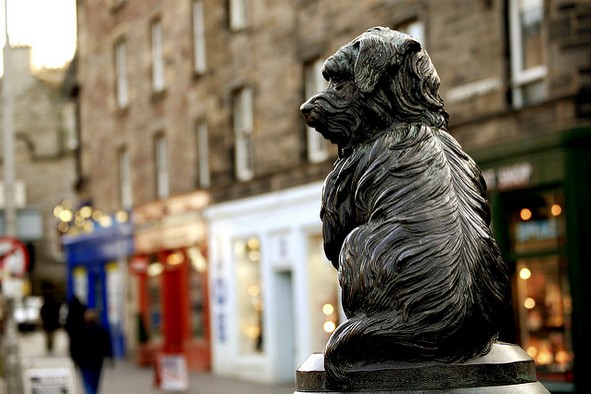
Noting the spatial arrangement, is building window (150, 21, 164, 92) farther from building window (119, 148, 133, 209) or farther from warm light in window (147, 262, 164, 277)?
warm light in window (147, 262, 164, 277)

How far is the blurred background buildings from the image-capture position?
18578mm

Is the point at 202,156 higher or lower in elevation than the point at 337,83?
higher

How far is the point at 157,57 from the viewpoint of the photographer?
35938 mm

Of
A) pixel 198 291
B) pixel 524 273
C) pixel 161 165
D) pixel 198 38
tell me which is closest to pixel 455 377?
pixel 524 273

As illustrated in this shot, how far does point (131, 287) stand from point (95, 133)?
224 inches

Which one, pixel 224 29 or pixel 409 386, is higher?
pixel 224 29

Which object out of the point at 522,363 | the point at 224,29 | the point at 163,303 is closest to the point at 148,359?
the point at 163,303

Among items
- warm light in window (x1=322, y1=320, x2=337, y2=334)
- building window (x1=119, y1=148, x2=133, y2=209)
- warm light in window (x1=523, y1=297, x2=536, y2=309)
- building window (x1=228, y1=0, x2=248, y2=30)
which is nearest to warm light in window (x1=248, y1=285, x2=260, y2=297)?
warm light in window (x1=322, y1=320, x2=337, y2=334)

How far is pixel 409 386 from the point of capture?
4.04m

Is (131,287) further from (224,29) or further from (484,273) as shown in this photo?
(484,273)

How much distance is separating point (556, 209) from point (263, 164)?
34.4 ft

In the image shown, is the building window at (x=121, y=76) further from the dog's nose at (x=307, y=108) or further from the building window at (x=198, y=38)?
the dog's nose at (x=307, y=108)

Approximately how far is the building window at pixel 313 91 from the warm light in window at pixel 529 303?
7.35 meters

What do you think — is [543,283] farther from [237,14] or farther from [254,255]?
[237,14]
